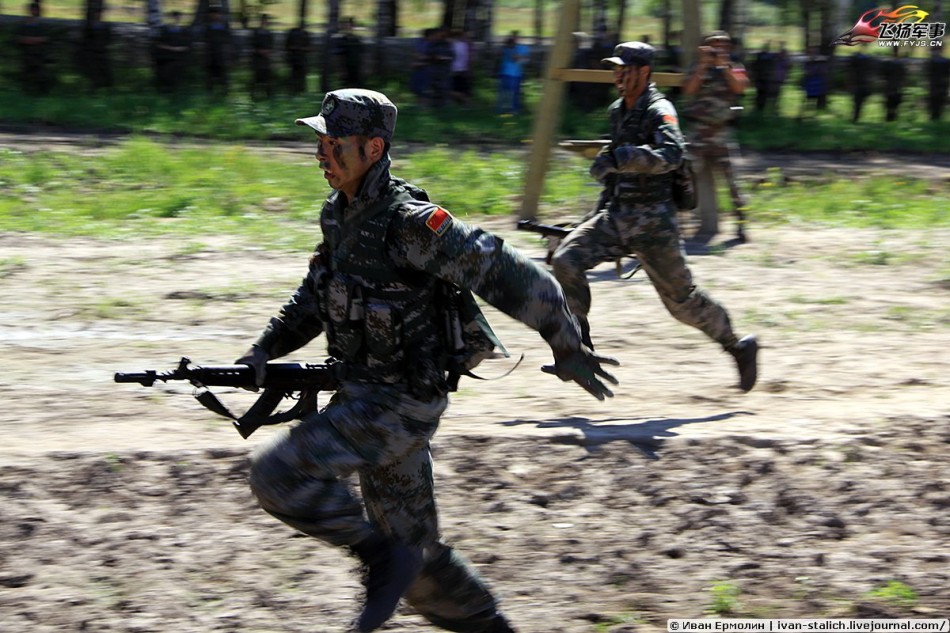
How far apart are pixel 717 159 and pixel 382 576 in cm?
870

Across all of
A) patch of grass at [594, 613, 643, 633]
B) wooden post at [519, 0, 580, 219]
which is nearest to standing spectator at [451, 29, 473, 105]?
wooden post at [519, 0, 580, 219]

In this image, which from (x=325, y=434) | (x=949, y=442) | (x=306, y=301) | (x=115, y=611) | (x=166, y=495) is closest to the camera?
(x=325, y=434)

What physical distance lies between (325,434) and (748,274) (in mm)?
7251

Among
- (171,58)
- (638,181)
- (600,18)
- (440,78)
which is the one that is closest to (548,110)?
(638,181)

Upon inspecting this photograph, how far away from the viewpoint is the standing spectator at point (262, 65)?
67.4 ft

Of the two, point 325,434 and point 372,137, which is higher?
point 372,137

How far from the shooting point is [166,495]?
550 cm

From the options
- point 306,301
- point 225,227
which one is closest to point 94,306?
point 225,227

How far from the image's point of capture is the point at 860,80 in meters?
20.2

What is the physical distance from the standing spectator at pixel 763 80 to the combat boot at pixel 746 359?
44.9 ft

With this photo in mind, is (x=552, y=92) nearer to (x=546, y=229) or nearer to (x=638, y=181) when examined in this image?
(x=546, y=229)

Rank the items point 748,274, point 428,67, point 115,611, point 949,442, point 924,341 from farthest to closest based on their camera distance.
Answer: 1. point 428,67
2. point 748,274
3. point 924,341
4. point 949,442
5. point 115,611

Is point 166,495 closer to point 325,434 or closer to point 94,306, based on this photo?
point 325,434

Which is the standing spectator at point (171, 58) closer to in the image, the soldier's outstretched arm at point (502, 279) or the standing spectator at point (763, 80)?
the standing spectator at point (763, 80)
